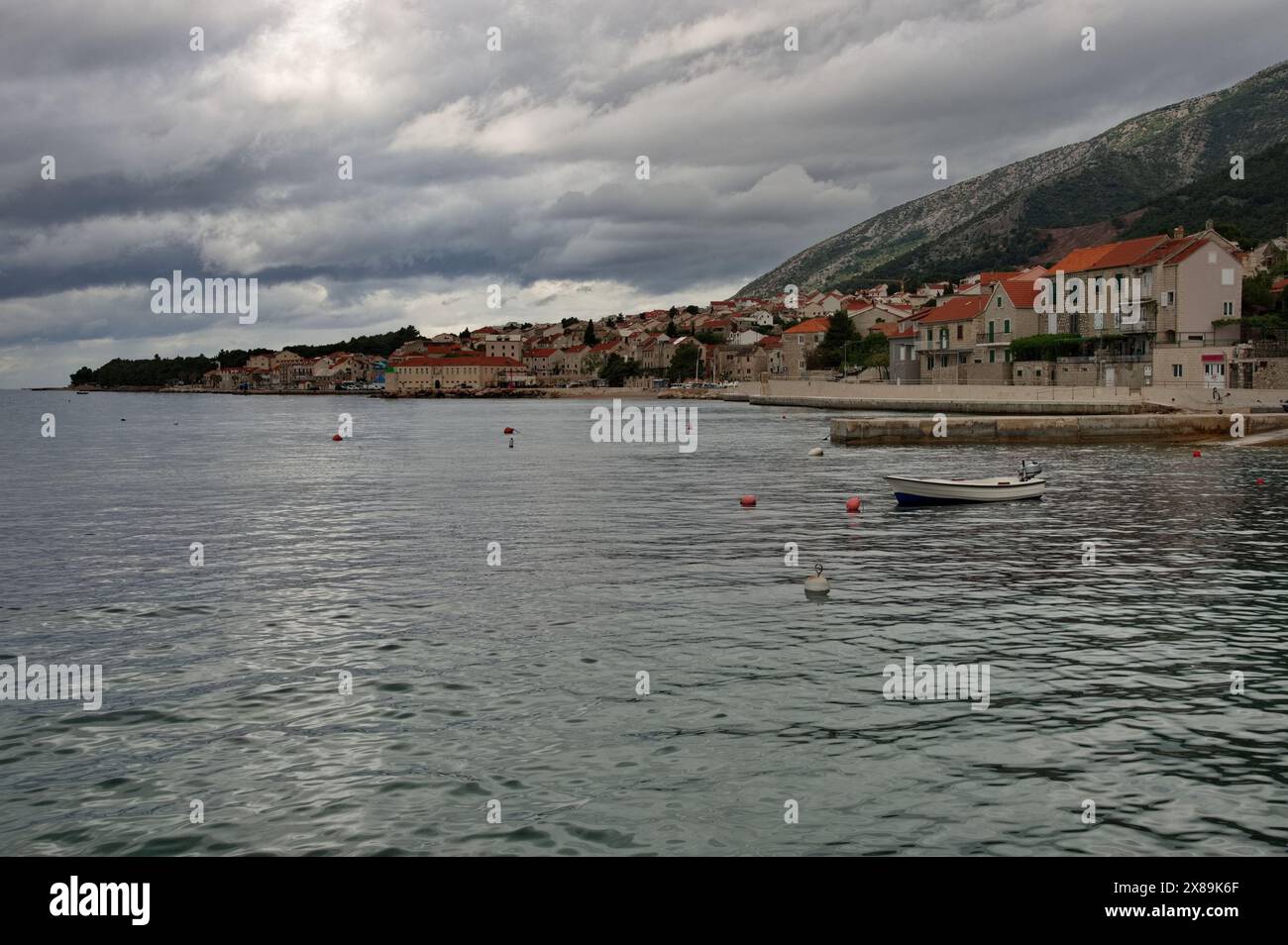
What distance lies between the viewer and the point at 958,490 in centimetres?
3456

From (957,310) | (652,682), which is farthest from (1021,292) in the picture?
(652,682)

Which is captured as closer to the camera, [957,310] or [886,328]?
[957,310]

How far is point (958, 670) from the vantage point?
15.4m

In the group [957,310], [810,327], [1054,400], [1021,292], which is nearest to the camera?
[1054,400]

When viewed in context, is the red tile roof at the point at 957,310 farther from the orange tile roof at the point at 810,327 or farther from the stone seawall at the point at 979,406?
the orange tile roof at the point at 810,327

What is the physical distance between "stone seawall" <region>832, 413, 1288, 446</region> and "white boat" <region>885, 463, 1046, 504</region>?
91.0ft

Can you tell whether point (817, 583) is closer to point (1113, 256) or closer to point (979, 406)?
point (979, 406)

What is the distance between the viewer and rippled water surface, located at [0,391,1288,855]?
10.5 metres

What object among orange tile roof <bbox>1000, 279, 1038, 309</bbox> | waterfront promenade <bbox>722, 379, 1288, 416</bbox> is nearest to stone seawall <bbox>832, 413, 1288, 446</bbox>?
waterfront promenade <bbox>722, 379, 1288, 416</bbox>

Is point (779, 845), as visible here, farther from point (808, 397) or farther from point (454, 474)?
point (808, 397)

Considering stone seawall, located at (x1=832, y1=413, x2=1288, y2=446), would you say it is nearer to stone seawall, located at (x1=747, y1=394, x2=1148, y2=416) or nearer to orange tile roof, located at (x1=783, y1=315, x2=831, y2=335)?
stone seawall, located at (x1=747, y1=394, x2=1148, y2=416)

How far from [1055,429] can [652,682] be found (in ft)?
175
